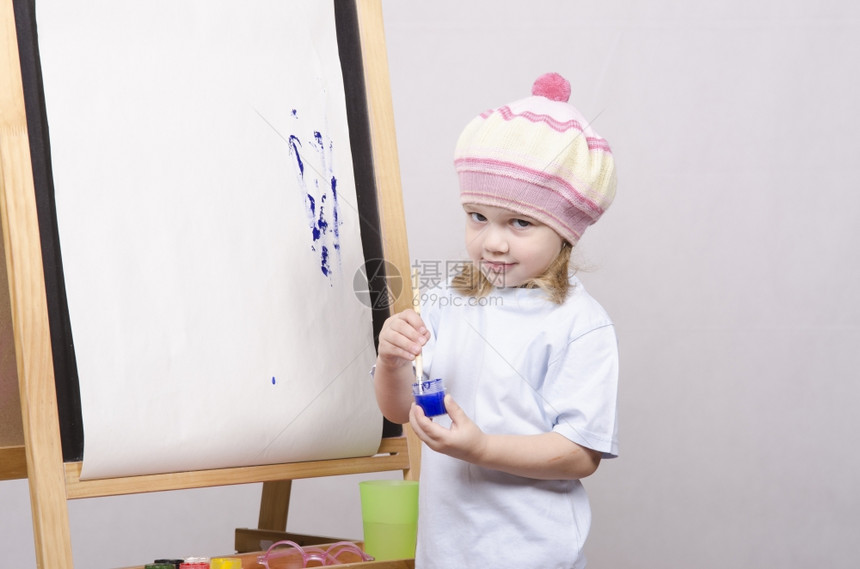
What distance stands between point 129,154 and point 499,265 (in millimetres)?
522

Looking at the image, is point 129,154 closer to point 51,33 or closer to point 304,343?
point 51,33

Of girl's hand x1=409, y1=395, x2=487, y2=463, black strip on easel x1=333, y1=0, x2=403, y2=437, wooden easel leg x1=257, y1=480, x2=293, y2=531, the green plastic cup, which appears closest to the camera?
girl's hand x1=409, y1=395, x2=487, y2=463

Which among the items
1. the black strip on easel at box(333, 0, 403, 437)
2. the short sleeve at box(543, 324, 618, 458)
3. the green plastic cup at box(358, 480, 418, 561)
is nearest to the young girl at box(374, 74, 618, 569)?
the short sleeve at box(543, 324, 618, 458)

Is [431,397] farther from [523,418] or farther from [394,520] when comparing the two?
[394,520]

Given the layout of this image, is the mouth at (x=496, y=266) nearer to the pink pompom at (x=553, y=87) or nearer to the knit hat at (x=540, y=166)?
the knit hat at (x=540, y=166)

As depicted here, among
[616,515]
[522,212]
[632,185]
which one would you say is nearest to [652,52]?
[632,185]

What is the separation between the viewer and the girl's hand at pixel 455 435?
1.11m

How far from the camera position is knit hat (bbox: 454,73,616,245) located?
119 centimetres

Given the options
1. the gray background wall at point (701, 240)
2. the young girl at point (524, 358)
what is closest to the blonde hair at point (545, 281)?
the young girl at point (524, 358)

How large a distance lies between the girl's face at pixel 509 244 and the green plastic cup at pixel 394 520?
342 mm

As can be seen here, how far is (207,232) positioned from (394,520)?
48cm

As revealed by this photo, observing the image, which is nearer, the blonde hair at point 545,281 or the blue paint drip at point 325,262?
the blonde hair at point 545,281

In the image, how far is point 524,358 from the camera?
1.21 m

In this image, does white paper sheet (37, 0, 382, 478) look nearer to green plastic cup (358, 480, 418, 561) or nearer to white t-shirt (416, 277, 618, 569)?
green plastic cup (358, 480, 418, 561)
